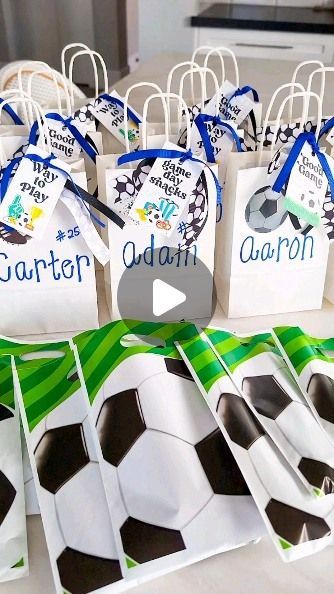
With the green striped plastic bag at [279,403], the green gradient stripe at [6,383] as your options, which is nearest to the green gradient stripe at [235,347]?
the green striped plastic bag at [279,403]

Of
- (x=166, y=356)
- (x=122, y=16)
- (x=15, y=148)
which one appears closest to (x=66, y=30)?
(x=122, y=16)

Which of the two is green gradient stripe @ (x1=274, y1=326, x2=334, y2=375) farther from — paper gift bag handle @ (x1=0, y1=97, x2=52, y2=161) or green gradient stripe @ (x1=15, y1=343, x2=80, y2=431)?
paper gift bag handle @ (x1=0, y1=97, x2=52, y2=161)

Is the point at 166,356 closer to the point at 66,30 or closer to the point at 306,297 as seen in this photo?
the point at 306,297

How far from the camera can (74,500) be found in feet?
1.95

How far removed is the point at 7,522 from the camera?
594 mm

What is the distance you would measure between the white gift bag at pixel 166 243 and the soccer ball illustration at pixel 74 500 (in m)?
0.27

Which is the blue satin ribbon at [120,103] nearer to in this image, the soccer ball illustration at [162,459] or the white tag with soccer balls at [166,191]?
the white tag with soccer balls at [166,191]

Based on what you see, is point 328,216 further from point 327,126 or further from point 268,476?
point 268,476

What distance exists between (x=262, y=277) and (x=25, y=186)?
42cm

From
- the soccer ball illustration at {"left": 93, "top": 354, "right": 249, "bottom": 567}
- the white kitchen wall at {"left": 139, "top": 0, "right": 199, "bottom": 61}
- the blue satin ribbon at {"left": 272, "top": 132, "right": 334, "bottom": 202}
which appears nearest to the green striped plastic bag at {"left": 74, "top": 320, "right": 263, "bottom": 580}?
the soccer ball illustration at {"left": 93, "top": 354, "right": 249, "bottom": 567}

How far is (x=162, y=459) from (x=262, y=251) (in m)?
0.44

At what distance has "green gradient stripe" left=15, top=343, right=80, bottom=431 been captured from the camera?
684 mm

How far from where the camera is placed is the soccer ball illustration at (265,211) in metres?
0.86

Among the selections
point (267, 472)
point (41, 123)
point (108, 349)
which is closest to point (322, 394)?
point (267, 472)
